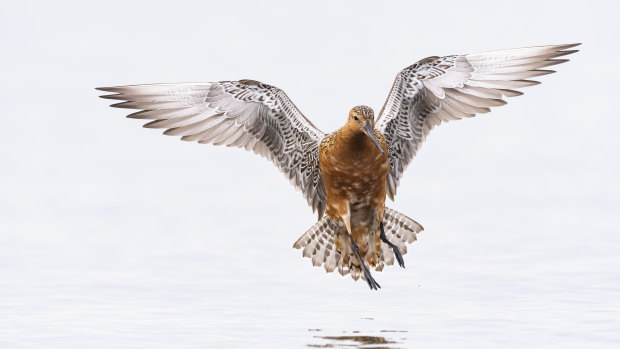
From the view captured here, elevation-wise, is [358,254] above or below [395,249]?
below

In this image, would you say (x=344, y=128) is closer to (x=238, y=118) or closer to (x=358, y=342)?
(x=238, y=118)

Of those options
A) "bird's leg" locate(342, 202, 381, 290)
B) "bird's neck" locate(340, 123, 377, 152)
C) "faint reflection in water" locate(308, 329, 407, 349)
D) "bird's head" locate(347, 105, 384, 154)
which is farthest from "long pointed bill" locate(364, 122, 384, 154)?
"faint reflection in water" locate(308, 329, 407, 349)

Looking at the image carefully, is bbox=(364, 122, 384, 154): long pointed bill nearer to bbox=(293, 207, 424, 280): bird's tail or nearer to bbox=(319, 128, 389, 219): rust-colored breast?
bbox=(319, 128, 389, 219): rust-colored breast

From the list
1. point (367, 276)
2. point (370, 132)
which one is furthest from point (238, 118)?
point (367, 276)

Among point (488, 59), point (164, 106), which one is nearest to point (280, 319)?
point (164, 106)

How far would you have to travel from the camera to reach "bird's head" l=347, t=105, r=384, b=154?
10.7m

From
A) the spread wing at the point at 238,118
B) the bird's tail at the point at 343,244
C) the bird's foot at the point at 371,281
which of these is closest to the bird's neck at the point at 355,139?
the spread wing at the point at 238,118

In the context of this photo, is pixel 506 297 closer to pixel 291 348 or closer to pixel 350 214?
pixel 350 214

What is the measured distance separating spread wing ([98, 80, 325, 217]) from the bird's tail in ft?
Answer: 1.33

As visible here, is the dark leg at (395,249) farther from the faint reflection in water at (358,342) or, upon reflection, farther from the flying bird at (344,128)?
the faint reflection in water at (358,342)

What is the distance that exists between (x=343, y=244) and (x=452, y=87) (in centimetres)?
183

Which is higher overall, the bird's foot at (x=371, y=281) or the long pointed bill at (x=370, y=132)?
the long pointed bill at (x=370, y=132)

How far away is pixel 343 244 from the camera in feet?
39.3

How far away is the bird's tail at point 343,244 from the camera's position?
473 inches
